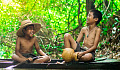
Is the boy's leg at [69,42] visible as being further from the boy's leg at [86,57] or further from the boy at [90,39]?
the boy's leg at [86,57]

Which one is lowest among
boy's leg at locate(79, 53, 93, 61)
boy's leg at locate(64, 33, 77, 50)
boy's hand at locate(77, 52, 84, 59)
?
boy's leg at locate(79, 53, 93, 61)

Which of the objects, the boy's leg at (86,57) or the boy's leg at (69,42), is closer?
the boy's leg at (86,57)

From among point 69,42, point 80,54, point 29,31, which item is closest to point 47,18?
point 29,31

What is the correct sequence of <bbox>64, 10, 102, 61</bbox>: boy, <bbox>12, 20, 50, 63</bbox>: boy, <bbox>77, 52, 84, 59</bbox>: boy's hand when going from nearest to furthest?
<bbox>77, 52, 84, 59</bbox>: boy's hand
<bbox>64, 10, 102, 61</bbox>: boy
<bbox>12, 20, 50, 63</bbox>: boy

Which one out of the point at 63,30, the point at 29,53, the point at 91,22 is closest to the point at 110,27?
the point at 63,30

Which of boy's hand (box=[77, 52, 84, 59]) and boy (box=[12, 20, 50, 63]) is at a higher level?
boy (box=[12, 20, 50, 63])

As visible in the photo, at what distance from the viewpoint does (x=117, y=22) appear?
4.63 metres

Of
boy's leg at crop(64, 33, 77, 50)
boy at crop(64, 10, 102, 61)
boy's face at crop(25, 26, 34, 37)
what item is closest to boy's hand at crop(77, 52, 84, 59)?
boy at crop(64, 10, 102, 61)

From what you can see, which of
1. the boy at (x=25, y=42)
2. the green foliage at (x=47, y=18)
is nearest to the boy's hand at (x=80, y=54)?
the boy at (x=25, y=42)

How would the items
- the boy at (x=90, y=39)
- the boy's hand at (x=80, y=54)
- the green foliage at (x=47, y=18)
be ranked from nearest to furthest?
the boy's hand at (x=80, y=54), the boy at (x=90, y=39), the green foliage at (x=47, y=18)

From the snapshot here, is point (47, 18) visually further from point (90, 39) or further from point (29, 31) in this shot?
point (90, 39)

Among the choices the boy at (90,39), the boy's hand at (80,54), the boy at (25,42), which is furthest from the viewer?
the boy at (25,42)

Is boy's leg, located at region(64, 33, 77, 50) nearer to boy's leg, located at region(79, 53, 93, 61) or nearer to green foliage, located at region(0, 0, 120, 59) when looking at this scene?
boy's leg, located at region(79, 53, 93, 61)

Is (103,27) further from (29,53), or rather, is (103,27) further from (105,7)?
(29,53)
